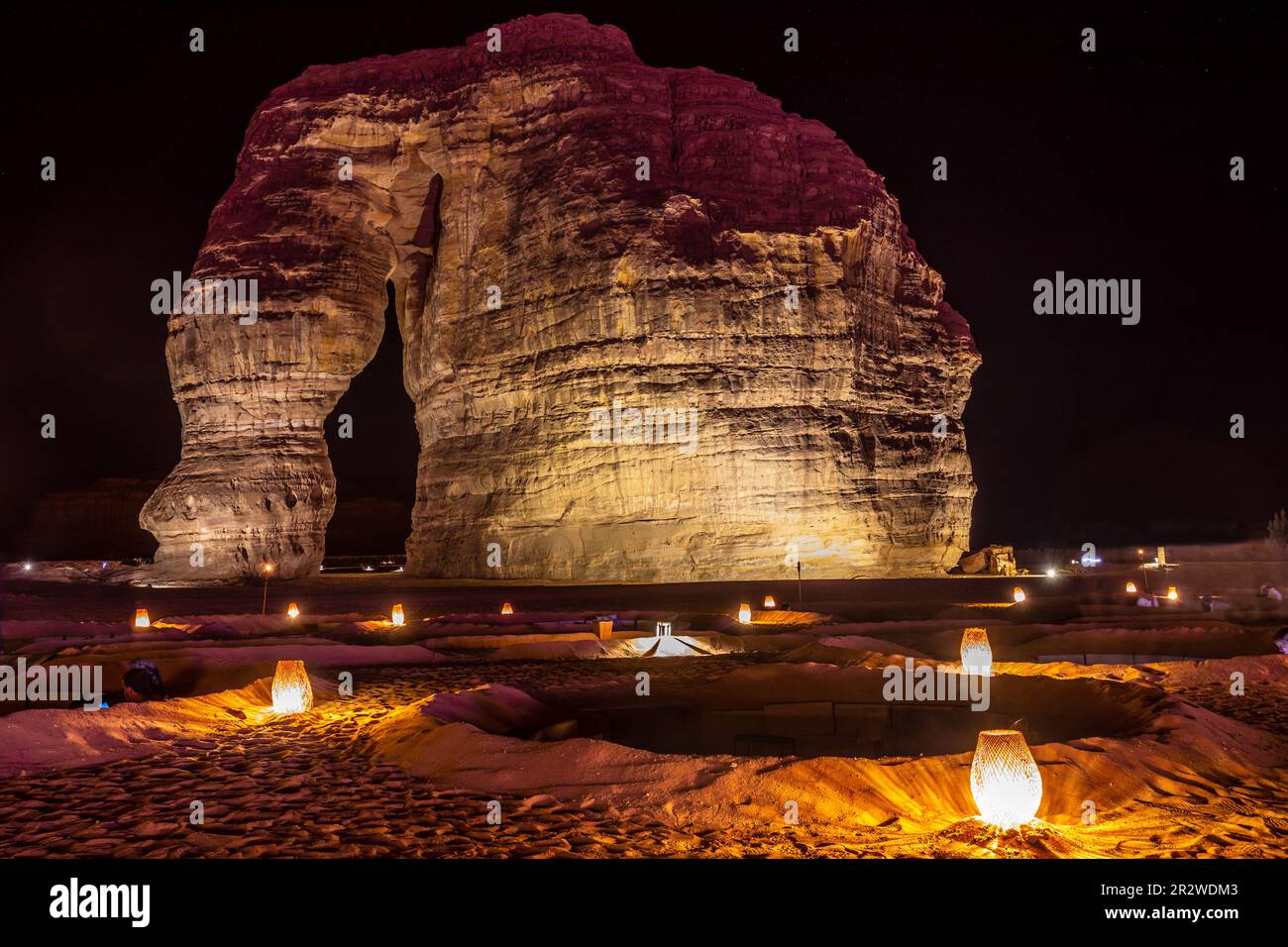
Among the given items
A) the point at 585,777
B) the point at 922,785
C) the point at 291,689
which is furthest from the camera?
the point at 291,689

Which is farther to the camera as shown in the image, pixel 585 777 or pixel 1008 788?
pixel 585 777

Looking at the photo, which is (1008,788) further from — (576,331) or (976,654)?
(576,331)

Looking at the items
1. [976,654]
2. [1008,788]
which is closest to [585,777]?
[1008,788]

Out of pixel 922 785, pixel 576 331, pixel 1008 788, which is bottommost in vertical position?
pixel 922 785

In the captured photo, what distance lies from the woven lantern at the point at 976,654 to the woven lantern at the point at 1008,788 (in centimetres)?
577

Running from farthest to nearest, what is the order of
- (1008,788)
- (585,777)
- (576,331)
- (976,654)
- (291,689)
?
1. (576,331)
2. (976,654)
3. (291,689)
4. (585,777)
5. (1008,788)

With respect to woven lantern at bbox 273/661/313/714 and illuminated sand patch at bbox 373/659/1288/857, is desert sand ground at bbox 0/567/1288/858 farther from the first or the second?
woven lantern at bbox 273/661/313/714

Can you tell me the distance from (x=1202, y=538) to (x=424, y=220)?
65.9 metres

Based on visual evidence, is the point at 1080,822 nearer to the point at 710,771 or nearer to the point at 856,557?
the point at 710,771

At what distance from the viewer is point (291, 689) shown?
8914 mm

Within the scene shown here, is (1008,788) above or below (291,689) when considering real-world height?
above

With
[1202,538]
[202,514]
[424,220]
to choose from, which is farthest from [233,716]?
[1202,538]

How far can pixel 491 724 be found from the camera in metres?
8.38

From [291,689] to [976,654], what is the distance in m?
7.77
